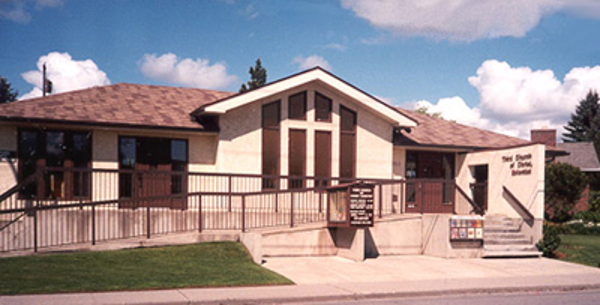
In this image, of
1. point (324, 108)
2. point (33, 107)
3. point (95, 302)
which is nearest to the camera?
point (95, 302)

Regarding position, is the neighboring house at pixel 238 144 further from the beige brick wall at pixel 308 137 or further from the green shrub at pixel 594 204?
the green shrub at pixel 594 204

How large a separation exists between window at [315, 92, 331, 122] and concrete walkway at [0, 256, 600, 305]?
19.3ft

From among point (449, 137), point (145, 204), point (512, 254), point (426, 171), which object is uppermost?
point (449, 137)

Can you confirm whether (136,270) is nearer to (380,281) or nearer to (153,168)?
(380,281)

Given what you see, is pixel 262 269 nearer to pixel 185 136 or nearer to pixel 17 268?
pixel 17 268

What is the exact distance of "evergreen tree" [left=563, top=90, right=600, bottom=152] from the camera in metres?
67.5

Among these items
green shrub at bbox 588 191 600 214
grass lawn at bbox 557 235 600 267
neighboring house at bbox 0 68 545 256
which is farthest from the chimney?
neighboring house at bbox 0 68 545 256

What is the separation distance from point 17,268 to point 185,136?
844 centimetres

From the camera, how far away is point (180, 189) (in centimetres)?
1906

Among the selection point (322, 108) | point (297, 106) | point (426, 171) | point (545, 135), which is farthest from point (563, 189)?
point (297, 106)

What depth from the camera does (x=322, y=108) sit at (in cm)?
2066

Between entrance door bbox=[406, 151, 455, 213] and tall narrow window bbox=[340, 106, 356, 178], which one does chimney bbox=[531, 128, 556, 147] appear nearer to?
entrance door bbox=[406, 151, 455, 213]

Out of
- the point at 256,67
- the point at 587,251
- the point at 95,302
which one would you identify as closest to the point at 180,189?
the point at 95,302

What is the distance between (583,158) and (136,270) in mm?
39814
